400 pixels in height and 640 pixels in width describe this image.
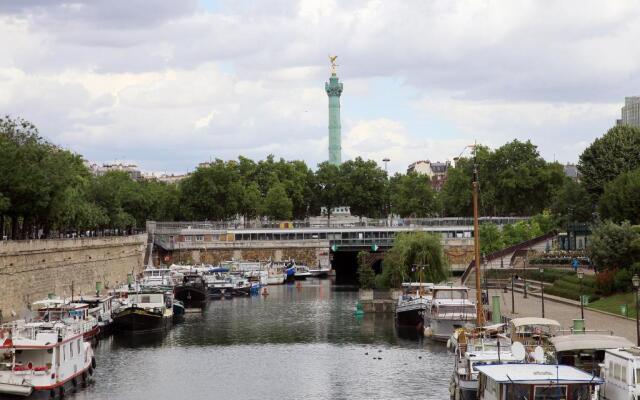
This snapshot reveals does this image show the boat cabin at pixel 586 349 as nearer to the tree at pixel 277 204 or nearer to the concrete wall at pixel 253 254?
the concrete wall at pixel 253 254

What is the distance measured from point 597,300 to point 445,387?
2616 centimetres

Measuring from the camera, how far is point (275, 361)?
216 ft

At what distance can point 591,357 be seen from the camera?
44781 millimetres

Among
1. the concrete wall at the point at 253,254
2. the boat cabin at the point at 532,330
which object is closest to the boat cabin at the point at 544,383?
the boat cabin at the point at 532,330

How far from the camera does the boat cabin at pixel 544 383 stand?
37.0 m

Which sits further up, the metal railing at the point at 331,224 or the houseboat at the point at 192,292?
the metal railing at the point at 331,224

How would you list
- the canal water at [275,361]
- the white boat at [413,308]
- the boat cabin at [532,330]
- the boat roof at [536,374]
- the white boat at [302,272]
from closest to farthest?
the boat roof at [536,374], the boat cabin at [532,330], the canal water at [275,361], the white boat at [413,308], the white boat at [302,272]

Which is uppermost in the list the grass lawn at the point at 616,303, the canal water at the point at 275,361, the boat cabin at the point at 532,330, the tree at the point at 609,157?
the tree at the point at 609,157

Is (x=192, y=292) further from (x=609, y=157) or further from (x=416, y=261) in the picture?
(x=609, y=157)

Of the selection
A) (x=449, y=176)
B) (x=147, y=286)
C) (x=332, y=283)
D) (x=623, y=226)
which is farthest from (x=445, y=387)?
(x=449, y=176)

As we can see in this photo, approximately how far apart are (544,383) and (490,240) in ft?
325

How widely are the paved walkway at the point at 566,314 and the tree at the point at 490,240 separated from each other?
40.2m

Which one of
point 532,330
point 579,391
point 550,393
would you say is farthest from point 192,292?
point 579,391

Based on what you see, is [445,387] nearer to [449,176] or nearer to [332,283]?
[332,283]
